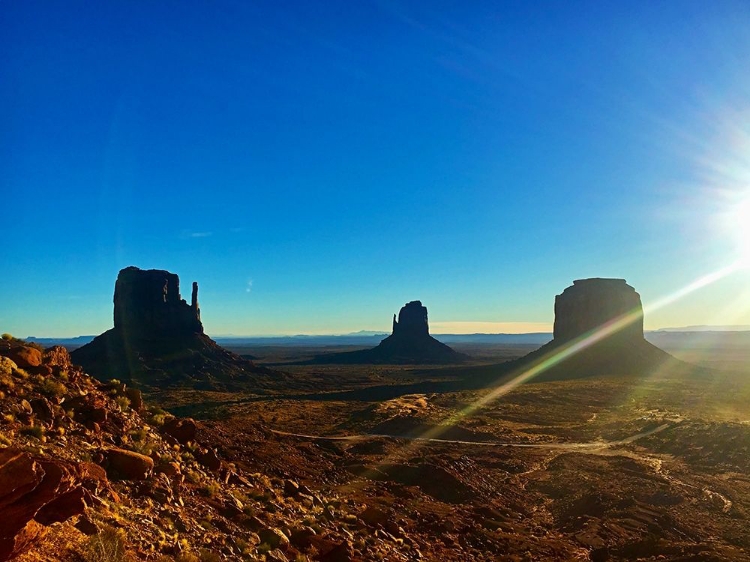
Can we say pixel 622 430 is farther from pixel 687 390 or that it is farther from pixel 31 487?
pixel 31 487

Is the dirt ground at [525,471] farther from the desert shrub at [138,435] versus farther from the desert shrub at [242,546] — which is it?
the desert shrub at [138,435]

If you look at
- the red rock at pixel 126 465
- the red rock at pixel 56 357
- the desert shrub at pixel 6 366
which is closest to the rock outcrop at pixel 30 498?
the red rock at pixel 126 465

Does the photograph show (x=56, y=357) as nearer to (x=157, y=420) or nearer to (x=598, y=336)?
(x=157, y=420)

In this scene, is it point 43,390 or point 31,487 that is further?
point 43,390

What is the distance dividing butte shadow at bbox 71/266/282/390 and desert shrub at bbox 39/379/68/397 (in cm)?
8136

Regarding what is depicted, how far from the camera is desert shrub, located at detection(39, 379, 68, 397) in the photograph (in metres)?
14.3

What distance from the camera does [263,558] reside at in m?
11.4

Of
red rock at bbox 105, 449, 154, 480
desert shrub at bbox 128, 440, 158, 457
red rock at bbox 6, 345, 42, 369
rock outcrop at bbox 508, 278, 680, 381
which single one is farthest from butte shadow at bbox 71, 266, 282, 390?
red rock at bbox 105, 449, 154, 480

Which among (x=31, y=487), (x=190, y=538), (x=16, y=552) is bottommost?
(x=190, y=538)

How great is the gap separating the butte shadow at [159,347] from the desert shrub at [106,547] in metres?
88.7

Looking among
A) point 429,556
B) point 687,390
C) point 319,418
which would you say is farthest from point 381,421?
point 687,390

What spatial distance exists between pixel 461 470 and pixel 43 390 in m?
22.7

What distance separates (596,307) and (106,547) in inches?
5036

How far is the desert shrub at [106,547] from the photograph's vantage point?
7.64m
